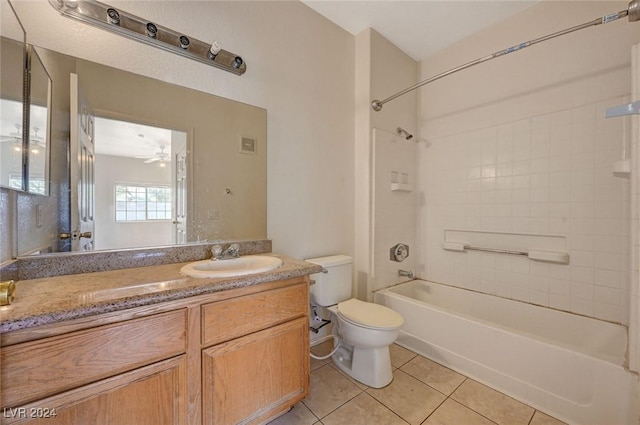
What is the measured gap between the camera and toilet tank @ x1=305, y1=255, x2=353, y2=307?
182 centimetres

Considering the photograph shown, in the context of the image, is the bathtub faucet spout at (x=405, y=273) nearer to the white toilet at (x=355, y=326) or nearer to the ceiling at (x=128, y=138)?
the white toilet at (x=355, y=326)

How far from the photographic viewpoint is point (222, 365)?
1040mm

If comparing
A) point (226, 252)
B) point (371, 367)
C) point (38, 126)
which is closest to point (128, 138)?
point (38, 126)

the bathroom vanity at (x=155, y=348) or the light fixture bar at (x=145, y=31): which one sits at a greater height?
the light fixture bar at (x=145, y=31)

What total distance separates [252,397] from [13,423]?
75 cm

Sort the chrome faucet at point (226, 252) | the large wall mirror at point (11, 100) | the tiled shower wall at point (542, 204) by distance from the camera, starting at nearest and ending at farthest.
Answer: the large wall mirror at point (11, 100), the chrome faucet at point (226, 252), the tiled shower wall at point (542, 204)

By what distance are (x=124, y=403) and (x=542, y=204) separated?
9.06 ft

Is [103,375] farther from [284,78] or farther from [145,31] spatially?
[284,78]

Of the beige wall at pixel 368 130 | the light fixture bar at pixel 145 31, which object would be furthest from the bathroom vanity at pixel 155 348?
the light fixture bar at pixel 145 31

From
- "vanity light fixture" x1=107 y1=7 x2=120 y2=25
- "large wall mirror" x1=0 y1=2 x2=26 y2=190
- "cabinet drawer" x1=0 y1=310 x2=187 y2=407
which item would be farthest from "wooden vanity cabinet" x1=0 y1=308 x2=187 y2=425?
"vanity light fixture" x1=107 y1=7 x2=120 y2=25

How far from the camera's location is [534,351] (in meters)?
1.45

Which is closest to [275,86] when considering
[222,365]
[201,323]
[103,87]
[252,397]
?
[103,87]

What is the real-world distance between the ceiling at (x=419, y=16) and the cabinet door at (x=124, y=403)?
251cm

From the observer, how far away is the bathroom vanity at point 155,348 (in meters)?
0.71
